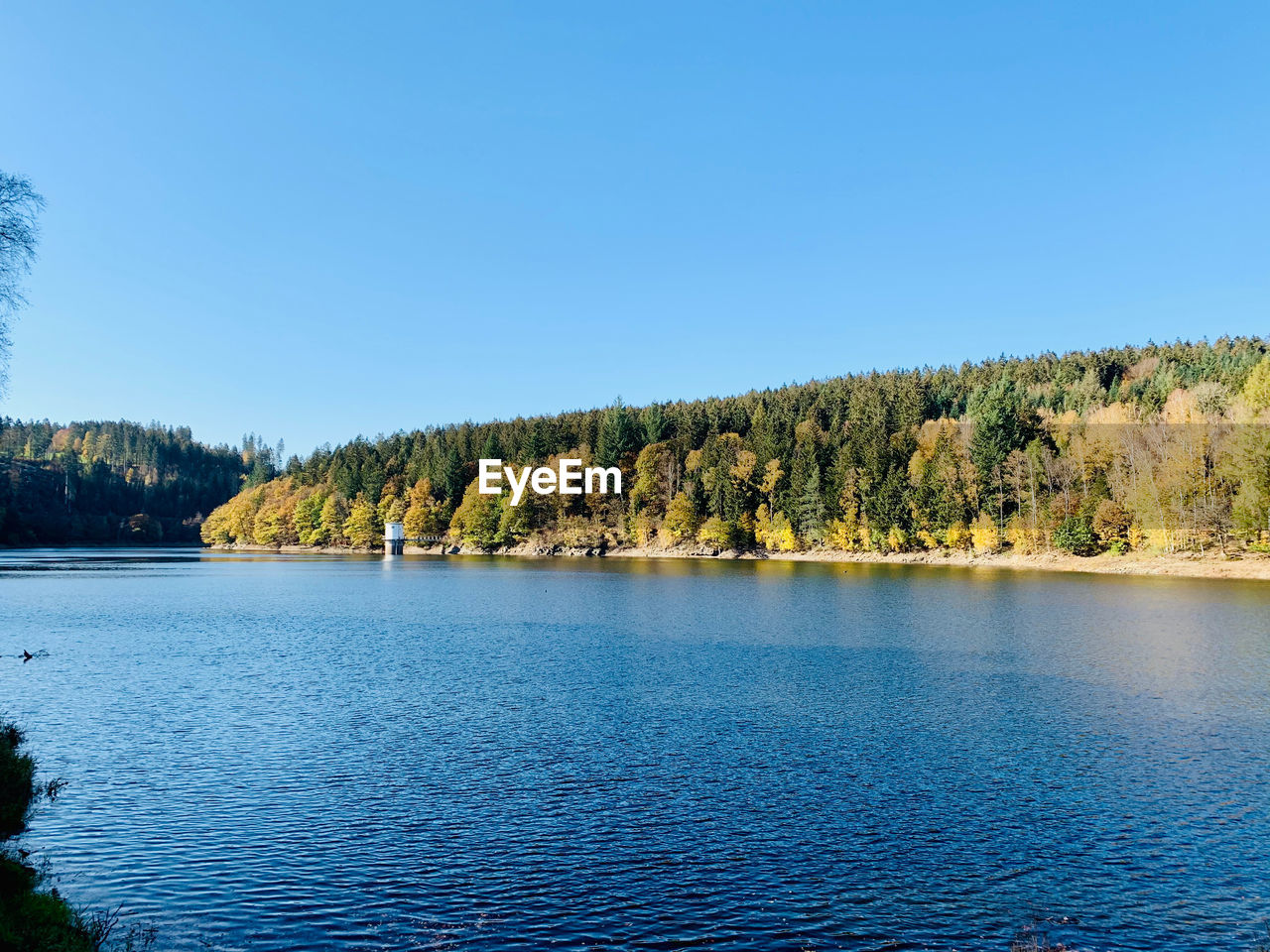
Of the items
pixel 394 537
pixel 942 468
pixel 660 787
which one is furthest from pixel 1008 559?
pixel 394 537

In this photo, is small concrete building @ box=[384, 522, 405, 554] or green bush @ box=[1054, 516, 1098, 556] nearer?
green bush @ box=[1054, 516, 1098, 556]

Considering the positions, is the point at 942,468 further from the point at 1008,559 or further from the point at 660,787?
the point at 660,787

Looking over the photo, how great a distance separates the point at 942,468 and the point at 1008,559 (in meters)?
19.1

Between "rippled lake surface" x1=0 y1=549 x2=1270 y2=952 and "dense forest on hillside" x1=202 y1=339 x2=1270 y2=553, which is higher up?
"dense forest on hillside" x1=202 y1=339 x2=1270 y2=553

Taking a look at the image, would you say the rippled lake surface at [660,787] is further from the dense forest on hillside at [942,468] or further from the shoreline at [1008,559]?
the dense forest on hillside at [942,468]

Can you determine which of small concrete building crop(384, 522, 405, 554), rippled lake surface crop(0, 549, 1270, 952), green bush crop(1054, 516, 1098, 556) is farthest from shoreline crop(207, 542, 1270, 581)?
rippled lake surface crop(0, 549, 1270, 952)

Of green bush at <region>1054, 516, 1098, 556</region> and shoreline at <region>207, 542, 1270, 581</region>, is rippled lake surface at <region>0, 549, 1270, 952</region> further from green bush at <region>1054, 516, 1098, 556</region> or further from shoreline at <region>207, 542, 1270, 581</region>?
green bush at <region>1054, 516, 1098, 556</region>

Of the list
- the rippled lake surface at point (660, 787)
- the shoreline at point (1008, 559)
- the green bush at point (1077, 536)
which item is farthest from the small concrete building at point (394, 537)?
the rippled lake surface at point (660, 787)

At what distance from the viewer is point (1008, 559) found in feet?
405

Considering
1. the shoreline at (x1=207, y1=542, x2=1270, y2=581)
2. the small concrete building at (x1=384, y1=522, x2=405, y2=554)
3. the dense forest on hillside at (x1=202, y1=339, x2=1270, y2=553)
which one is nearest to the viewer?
the shoreline at (x1=207, y1=542, x2=1270, y2=581)

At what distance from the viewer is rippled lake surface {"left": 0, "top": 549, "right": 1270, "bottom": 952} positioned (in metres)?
13.8

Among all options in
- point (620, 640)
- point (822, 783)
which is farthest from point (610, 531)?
point (822, 783)

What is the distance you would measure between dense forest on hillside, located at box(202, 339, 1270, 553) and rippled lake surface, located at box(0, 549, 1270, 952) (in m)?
65.8

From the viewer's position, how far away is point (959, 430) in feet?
472
